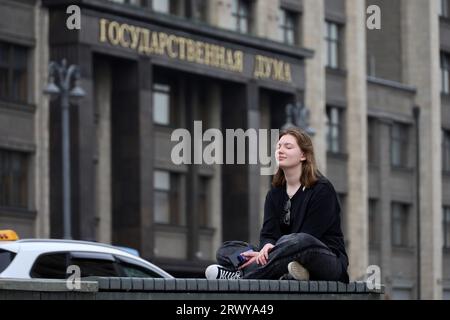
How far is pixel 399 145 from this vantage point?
6906cm

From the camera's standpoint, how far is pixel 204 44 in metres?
53.2

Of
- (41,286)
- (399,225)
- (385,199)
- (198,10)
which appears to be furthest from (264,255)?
(399,225)

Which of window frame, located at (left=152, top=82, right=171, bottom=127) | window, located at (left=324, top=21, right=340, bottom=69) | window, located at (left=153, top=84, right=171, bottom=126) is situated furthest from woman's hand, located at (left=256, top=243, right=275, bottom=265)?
window, located at (left=324, top=21, right=340, bottom=69)

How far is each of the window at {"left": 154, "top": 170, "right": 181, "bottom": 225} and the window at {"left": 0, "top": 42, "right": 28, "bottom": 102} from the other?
278 inches

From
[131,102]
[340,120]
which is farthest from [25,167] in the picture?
[340,120]

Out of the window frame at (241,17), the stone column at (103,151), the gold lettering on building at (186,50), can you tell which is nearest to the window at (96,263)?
the gold lettering on building at (186,50)

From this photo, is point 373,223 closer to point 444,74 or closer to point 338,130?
point 338,130

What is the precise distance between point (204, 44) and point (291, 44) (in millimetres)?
6378

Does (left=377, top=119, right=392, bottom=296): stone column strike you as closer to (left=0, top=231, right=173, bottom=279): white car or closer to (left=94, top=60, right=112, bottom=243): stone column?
(left=94, top=60, right=112, bottom=243): stone column

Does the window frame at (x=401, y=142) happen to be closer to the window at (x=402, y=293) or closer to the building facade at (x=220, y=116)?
the building facade at (x=220, y=116)

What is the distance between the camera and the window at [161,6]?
5266 cm

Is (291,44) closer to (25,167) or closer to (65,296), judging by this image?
(25,167)

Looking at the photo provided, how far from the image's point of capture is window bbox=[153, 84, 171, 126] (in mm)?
52875

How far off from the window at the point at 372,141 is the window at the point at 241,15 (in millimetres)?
11187
